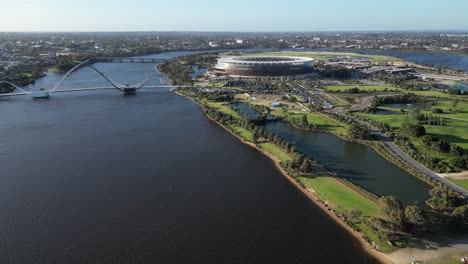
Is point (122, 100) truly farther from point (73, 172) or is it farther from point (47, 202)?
point (47, 202)

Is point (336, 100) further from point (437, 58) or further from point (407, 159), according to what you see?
point (437, 58)

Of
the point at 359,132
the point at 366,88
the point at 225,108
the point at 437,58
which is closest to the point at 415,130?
the point at 359,132

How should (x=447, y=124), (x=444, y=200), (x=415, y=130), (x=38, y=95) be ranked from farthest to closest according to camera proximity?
(x=38, y=95)
(x=447, y=124)
(x=415, y=130)
(x=444, y=200)

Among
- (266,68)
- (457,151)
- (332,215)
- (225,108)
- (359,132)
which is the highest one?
(266,68)

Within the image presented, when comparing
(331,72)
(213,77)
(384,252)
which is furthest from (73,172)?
(331,72)

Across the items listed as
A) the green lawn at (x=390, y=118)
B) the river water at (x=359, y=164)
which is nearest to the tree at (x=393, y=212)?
the river water at (x=359, y=164)

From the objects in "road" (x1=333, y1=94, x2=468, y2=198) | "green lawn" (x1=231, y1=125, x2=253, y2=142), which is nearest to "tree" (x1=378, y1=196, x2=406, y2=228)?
"road" (x1=333, y1=94, x2=468, y2=198)

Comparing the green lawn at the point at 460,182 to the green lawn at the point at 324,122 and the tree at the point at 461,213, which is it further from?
the green lawn at the point at 324,122
